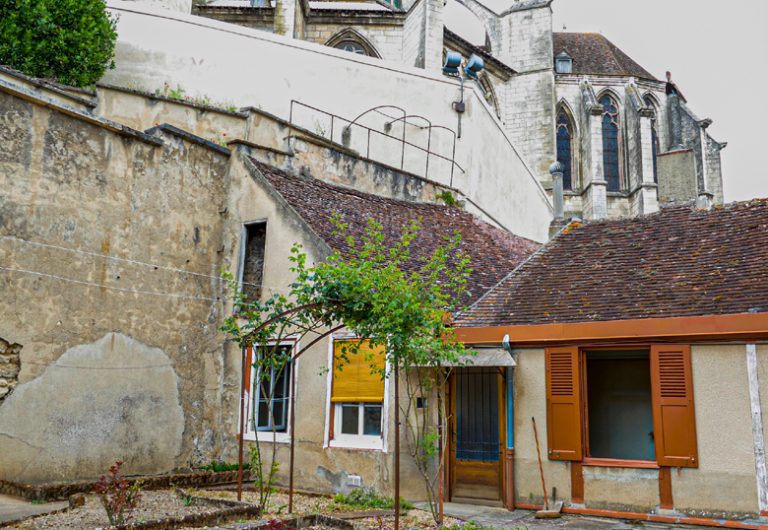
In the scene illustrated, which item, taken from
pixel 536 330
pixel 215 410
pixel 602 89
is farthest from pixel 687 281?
pixel 602 89

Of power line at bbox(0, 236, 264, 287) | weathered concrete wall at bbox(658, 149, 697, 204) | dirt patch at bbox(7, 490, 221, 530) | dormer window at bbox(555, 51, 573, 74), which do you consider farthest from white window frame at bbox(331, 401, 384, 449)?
dormer window at bbox(555, 51, 573, 74)

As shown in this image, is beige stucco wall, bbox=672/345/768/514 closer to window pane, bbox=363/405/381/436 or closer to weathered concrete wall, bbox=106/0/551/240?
window pane, bbox=363/405/381/436

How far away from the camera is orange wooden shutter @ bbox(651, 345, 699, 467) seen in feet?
30.4

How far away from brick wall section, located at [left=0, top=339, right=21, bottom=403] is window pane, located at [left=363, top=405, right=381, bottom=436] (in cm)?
502

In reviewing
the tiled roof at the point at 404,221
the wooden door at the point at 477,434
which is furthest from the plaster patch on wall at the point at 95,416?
the wooden door at the point at 477,434

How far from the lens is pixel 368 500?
1044cm

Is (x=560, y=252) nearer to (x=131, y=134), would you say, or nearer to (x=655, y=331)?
(x=655, y=331)

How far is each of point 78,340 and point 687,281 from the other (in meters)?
9.04

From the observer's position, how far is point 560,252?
12.8 meters

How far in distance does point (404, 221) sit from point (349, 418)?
517 centimetres

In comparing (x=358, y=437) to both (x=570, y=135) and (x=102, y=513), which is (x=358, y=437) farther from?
(x=570, y=135)

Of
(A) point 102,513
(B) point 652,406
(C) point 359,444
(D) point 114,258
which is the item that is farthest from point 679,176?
(A) point 102,513

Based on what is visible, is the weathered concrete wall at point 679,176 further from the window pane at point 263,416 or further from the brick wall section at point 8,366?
the brick wall section at point 8,366

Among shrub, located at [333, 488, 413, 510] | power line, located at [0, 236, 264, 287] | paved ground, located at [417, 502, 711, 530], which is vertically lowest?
paved ground, located at [417, 502, 711, 530]
